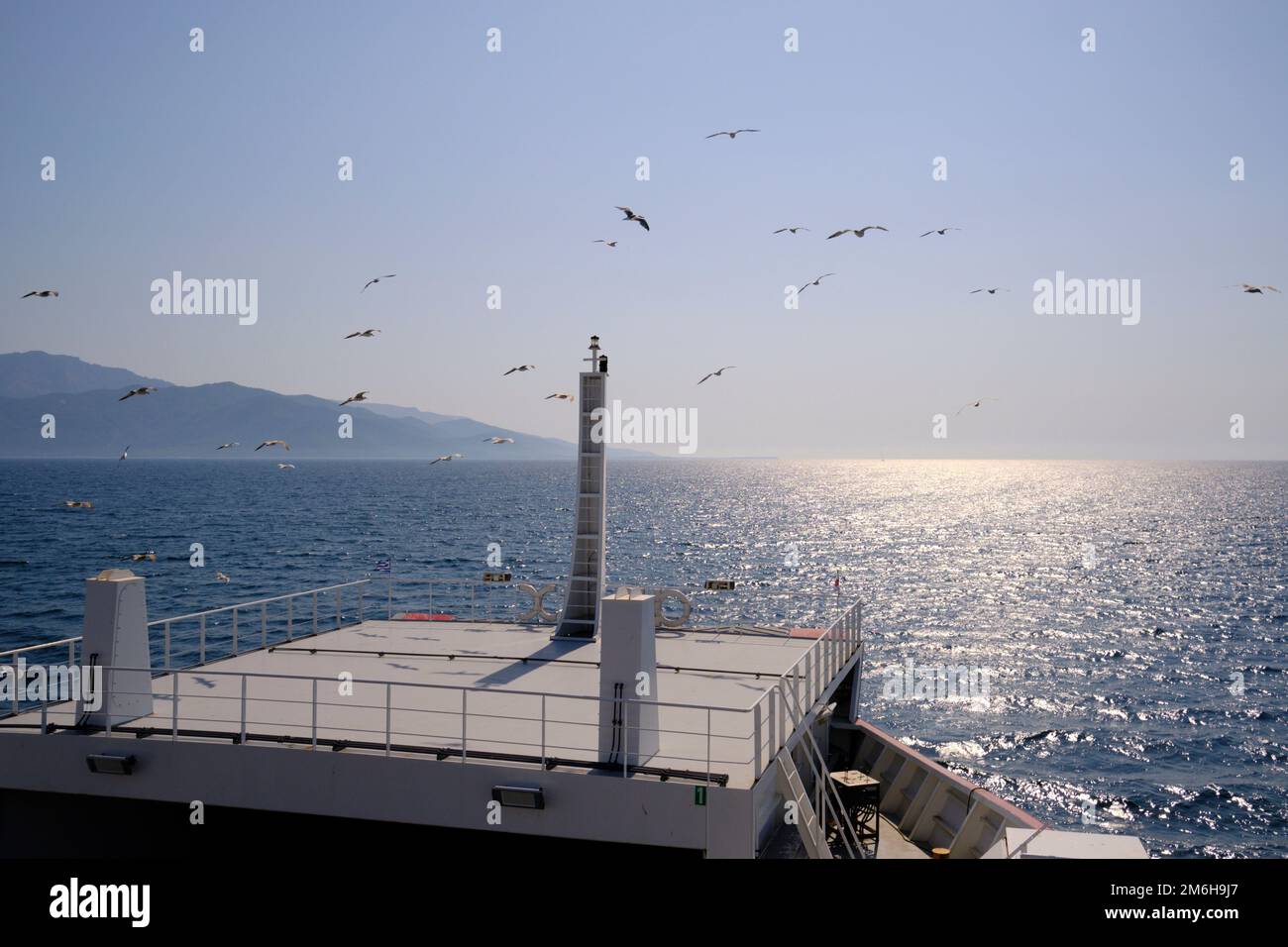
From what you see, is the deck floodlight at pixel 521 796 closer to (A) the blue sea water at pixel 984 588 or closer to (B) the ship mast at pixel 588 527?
(B) the ship mast at pixel 588 527

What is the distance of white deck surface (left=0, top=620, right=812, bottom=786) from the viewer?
14.8 m

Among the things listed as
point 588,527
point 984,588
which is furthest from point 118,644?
point 984,588

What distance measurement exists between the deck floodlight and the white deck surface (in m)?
0.99

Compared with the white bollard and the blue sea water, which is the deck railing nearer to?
the white bollard

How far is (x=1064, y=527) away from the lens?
138000 mm

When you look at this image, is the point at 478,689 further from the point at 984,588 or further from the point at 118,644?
the point at 984,588

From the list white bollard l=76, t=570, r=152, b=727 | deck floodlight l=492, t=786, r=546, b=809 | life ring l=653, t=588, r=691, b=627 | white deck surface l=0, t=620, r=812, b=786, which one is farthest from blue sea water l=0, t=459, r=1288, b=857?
white bollard l=76, t=570, r=152, b=727

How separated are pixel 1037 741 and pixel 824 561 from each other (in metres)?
58.5

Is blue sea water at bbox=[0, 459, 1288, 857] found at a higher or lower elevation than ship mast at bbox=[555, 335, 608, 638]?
lower

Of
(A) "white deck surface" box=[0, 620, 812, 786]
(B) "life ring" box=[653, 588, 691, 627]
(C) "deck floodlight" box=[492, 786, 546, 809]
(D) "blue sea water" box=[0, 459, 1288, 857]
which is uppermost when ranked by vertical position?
(B) "life ring" box=[653, 588, 691, 627]

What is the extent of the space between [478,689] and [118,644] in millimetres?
6435

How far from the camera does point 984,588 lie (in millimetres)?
80062
